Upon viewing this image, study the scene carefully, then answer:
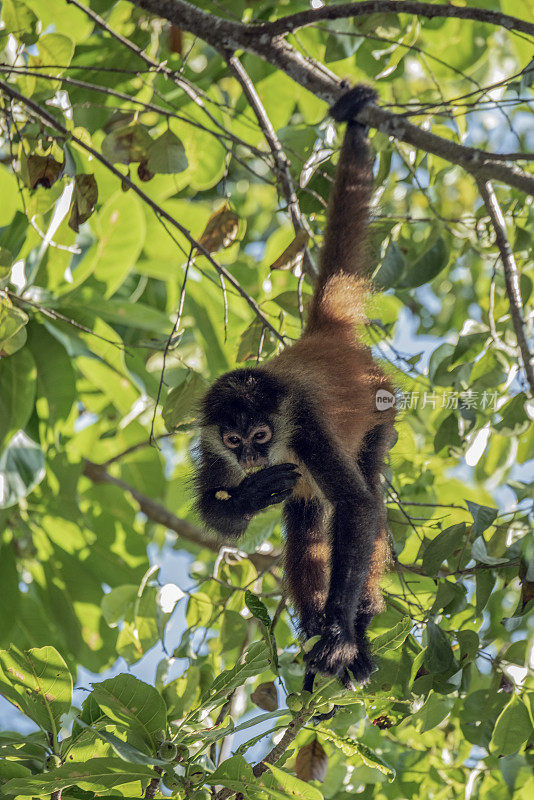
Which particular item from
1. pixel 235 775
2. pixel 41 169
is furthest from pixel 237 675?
pixel 41 169

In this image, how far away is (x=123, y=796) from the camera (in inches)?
107

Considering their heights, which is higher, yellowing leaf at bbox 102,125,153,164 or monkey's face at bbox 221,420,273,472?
yellowing leaf at bbox 102,125,153,164

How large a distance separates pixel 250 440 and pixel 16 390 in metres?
1.49

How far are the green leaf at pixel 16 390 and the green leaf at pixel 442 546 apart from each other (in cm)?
241

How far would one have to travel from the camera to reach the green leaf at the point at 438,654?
2.99m

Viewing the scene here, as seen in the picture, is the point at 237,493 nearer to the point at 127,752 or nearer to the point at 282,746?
the point at 282,746

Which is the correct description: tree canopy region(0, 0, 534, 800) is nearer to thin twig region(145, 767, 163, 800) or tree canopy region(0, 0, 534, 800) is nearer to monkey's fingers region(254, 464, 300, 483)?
thin twig region(145, 767, 163, 800)

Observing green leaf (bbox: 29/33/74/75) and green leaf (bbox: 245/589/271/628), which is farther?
green leaf (bbox: 29/33/74/75)

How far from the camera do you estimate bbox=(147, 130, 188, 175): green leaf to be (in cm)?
374

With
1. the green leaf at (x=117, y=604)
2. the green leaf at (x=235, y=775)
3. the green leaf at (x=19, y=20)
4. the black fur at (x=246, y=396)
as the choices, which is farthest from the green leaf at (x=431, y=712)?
the green leaf at (x=19, y=20)

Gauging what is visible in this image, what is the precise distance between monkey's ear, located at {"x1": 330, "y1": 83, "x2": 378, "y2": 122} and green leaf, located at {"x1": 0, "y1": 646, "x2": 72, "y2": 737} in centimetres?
269

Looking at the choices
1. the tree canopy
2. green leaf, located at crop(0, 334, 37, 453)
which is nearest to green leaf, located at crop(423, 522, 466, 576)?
the tree canopy

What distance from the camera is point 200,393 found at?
3854 millimetres

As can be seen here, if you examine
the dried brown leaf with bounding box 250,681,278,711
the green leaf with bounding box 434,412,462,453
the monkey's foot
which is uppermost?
the green leaf with bounding box 434,412,462,453
